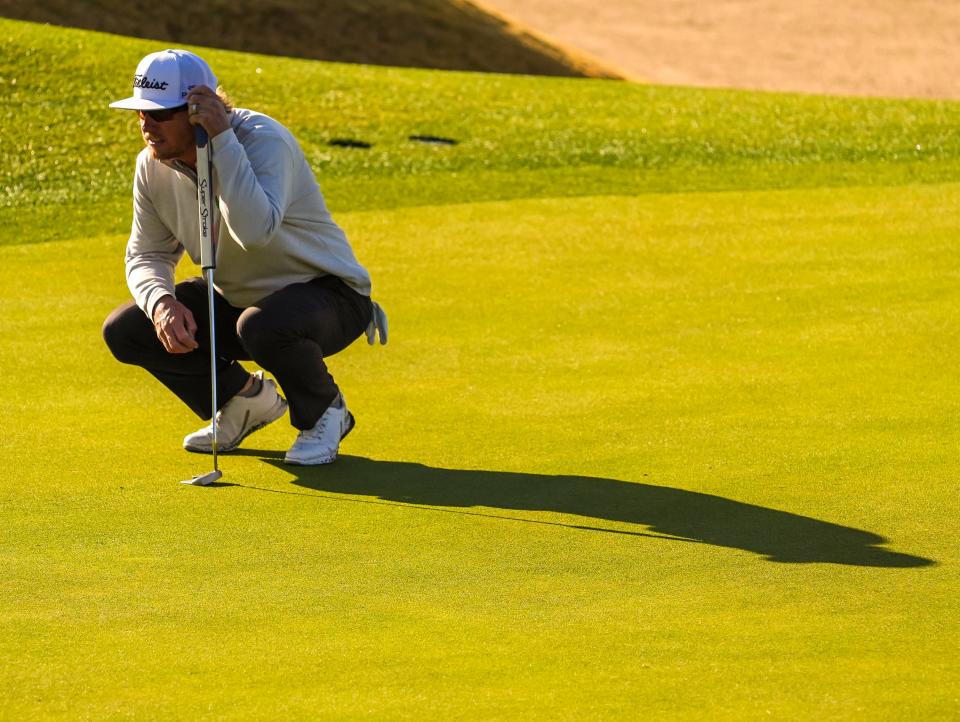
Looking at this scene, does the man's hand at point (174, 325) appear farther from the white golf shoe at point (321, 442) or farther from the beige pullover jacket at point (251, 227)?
the white golf shoe at point (321, 442)

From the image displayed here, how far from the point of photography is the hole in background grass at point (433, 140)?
11391mm

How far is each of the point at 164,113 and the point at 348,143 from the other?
6.75 m

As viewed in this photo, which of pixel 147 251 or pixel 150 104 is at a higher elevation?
pixel 150 104

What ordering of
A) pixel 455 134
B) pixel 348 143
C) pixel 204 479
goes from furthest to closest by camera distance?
pixel 455 134 → pixel 348 143 → pixel 204 479

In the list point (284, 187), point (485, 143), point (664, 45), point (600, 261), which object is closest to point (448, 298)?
point (600, 261)

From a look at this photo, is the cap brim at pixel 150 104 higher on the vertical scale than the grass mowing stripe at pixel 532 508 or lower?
higher

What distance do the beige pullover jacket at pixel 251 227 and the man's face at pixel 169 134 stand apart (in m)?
0.07

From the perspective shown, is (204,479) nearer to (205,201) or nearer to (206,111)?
(205,201)

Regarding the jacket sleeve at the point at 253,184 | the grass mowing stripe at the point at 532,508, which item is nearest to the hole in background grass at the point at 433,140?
the grass mowing stripe at the point at 532,508

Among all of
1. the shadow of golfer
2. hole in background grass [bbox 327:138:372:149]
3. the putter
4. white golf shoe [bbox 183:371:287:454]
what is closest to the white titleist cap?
the putter

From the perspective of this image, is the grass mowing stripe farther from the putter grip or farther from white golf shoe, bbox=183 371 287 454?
the putter grip

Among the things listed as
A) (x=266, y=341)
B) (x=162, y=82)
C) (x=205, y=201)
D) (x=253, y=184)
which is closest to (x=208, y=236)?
(x=205, y=201)

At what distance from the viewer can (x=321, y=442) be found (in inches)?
196

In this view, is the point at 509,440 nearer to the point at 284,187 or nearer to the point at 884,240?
the point at 284,187
